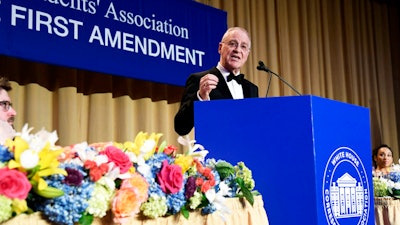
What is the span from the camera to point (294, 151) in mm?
1707

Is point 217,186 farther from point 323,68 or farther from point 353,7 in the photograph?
point 353,7

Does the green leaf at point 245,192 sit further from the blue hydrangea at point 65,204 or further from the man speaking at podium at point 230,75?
the man speaking at podium at point 230,75

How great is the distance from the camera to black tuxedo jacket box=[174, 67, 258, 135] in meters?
2.24

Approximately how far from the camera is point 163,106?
4605 mm

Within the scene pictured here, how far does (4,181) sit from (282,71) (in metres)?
4.98

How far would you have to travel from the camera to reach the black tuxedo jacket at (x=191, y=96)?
7.35 ft

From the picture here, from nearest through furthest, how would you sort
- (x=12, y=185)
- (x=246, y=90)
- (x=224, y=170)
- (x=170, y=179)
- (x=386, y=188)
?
(x=12, y=185)
(x=170, y=179)
(x=224, y=170)
(x=246, y=90)
(x=386, y=188)

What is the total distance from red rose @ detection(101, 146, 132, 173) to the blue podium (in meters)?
0.56

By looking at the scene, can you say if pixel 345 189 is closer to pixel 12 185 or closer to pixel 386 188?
pixel 12 185

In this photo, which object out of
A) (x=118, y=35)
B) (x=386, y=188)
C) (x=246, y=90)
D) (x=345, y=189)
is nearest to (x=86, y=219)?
(x=345, y=189)

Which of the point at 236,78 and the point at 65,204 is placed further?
the point at 236,78

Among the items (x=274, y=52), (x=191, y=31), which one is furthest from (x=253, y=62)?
(x=191, y=31)

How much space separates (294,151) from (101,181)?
67 centimetres

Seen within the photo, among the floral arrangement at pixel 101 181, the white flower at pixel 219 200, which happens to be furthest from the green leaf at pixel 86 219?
the white flower at pixel 219 200
